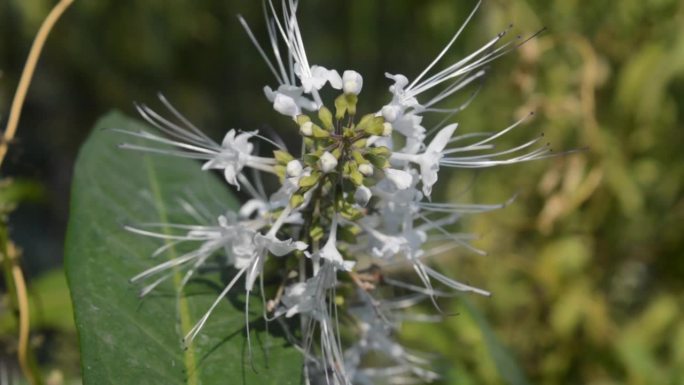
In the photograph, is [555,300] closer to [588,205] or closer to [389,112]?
[588,205]

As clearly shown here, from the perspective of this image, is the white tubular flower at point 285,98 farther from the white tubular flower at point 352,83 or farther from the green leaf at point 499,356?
the green leaf at point 499,356

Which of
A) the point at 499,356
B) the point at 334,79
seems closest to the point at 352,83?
the point at 334,79

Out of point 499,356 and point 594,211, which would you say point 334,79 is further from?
point 594,211

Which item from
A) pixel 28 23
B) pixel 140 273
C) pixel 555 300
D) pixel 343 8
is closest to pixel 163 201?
pixel 140 273

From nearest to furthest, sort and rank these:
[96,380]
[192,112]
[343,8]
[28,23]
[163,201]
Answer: [96,380]
[163,201]
[28,23]
[343,8]
[192,112]

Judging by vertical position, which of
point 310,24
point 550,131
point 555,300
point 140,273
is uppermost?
point 310,24

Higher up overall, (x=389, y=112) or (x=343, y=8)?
(x=343, y=8)

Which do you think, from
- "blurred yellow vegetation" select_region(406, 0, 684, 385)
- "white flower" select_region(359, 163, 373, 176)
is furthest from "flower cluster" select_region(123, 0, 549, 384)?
"blurred yellow vegetation" select_region(406, 0, 684, 385)
